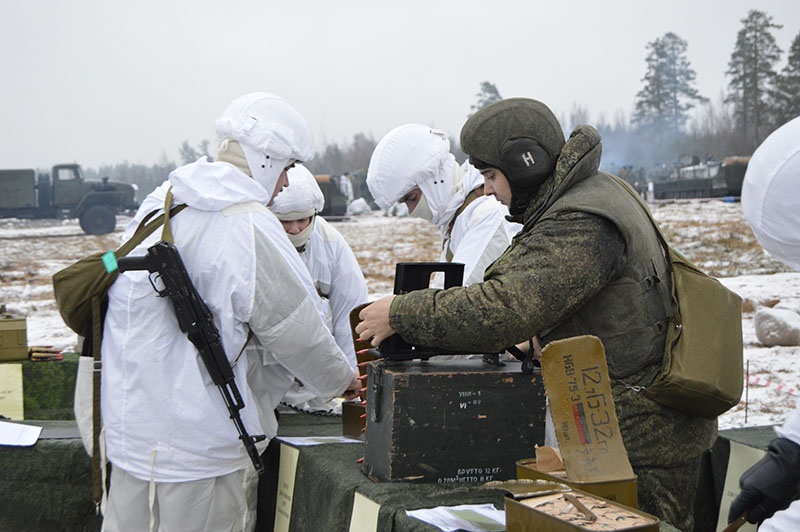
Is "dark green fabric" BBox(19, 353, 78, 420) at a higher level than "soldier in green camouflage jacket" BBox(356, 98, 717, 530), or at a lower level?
lower

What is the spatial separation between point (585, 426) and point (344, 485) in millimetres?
759

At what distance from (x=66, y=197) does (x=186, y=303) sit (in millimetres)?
19349

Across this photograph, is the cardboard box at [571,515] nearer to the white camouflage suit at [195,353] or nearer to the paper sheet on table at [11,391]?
the white camouflage suit at [195,353]

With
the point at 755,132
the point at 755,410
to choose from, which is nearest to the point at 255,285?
the point at 755,410

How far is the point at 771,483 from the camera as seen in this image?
201 centimetres

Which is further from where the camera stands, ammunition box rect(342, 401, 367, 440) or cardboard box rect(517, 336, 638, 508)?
ammunition box rect(342, 401, 367, 440)

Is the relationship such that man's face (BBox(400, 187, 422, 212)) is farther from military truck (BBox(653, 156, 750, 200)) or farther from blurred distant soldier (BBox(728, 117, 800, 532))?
military truck (BBox(653, 156, 750, 200))

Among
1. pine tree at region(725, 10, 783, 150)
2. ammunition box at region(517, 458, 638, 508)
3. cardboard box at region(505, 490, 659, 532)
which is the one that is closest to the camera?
cardboard box at region(505, 490, 659, 532)

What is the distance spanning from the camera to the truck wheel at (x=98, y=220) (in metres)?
18.8

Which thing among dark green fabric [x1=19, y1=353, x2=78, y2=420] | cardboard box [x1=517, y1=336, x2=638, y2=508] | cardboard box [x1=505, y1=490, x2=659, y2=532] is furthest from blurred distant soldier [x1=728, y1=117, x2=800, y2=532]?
dark green fabric [x1=19, y1=353, x2=78, y2=420]

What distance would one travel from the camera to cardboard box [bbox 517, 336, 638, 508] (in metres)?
1.92

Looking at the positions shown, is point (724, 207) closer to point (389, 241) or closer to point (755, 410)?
point (389, 241)

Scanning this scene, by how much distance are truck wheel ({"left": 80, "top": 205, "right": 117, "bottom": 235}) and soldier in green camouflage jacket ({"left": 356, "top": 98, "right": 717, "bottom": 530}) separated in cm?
1777

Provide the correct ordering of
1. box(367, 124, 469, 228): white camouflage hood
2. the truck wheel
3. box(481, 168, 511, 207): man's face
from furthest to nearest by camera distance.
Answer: the truck wheel < box(367, 124, 469, 228): white camouflage hood < box(481, 168, 511, 207): man's face
